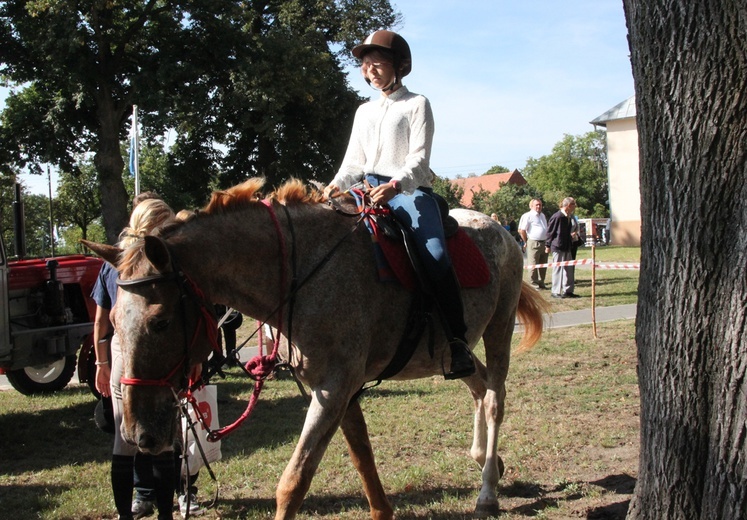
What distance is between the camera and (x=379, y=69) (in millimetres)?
4371

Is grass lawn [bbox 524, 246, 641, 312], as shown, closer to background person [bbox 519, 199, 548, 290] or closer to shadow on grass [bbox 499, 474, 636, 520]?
background person [bbox 519, 199, 548, 290]

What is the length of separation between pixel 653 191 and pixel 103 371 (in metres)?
3.95

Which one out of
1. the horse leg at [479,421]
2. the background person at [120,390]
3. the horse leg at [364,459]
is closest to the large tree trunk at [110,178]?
the background person at [120,390]

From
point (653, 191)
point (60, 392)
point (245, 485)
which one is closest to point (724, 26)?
point (653, 191)

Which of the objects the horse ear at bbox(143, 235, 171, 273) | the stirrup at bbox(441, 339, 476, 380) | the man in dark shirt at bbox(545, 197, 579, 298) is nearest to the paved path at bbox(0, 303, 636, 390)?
the man in dark shirt at bbox(545, 197, 579, 298)

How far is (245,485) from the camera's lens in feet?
17.8

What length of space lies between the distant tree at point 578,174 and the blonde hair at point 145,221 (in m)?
90.5

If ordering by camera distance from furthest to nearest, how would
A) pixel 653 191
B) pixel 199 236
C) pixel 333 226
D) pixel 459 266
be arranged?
pixel 459 266 < pixel 333 226 < pixel 199 236 < pixel 653 191

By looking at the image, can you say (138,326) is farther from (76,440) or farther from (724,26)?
(76,440)

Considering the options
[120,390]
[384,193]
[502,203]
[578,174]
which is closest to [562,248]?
[384,193]

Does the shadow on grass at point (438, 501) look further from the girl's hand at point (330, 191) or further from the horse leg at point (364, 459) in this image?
the girl's hand at point (330, 191)

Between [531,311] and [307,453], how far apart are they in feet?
10.5

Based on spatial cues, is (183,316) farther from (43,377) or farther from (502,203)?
(502,203)

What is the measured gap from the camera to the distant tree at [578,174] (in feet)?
313
